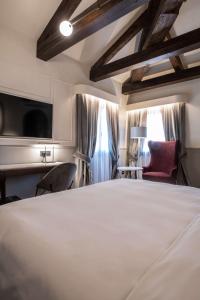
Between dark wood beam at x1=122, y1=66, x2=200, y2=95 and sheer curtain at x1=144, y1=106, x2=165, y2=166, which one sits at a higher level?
dark wood beam at x1=122, y1=66, x2=200, y2=95

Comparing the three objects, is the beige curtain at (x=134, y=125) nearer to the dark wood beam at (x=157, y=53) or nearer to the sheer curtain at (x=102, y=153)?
the sheer curtain at (x=102, y=153)

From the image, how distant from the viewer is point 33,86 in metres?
3.21

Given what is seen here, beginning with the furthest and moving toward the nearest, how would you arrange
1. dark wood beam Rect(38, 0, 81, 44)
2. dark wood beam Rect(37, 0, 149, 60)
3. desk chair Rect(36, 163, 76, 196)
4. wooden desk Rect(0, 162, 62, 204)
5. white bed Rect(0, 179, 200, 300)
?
dark wood beam Rect(38, 0, 81, 44) < desk chair Rect(36, 163, 76, 196) < wooden desk Rect(0, 162, 62, 204) < dark wood beam Rect(37, 0, 149, 60) < white bed Rect(0, 179, 200, 300)

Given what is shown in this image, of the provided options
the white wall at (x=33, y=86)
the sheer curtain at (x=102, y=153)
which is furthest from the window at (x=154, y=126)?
the white wall at (x=33, y=86)

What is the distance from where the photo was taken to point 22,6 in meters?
2.80

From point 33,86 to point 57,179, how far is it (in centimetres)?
166

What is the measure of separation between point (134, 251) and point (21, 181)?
2.86 metres

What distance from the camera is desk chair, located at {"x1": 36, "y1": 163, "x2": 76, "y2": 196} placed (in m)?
2.59

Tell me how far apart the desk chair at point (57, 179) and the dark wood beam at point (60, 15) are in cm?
215

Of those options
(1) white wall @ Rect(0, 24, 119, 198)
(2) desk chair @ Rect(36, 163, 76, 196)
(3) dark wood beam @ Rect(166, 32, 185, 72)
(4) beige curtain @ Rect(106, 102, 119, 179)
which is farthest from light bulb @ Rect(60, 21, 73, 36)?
(3) dark wood beam @ Rect(166, 32, 185, 72)

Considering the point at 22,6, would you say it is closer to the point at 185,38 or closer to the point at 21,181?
the point at 185,38

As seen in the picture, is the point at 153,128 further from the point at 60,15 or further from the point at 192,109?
the point at 60,15

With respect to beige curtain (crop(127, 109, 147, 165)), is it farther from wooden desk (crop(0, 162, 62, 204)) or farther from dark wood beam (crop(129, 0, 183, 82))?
wooden desk (crop(0, 162, 62, 204))

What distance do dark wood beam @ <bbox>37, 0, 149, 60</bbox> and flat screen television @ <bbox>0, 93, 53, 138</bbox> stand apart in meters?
0.90
